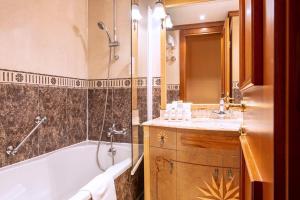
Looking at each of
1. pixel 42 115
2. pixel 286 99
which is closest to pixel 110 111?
pixel 42 115

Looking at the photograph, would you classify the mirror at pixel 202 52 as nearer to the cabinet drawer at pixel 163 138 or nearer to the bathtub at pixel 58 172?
the cabinet drawer at pixel 163 138

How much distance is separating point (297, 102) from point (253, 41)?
0.25 metres

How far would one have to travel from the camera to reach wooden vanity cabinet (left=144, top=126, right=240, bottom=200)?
1441 mm

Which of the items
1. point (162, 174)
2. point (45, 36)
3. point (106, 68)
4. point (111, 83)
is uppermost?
point (45, 36)

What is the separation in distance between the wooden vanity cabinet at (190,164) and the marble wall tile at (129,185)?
124 mm

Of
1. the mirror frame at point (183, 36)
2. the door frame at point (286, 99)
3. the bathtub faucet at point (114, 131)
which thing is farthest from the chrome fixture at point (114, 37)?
the door frame at point (286, 99)

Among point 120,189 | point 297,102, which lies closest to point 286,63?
point 297,102

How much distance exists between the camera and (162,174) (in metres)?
1.70

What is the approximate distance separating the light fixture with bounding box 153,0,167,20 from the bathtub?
133 centimetres

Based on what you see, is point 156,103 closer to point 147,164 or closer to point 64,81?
point 147,164

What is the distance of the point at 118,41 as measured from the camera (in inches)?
89.0

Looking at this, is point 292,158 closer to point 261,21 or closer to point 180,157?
point 261,21

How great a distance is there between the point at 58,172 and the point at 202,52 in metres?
1.71

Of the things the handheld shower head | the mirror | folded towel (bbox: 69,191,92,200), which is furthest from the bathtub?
the handheld shower head
